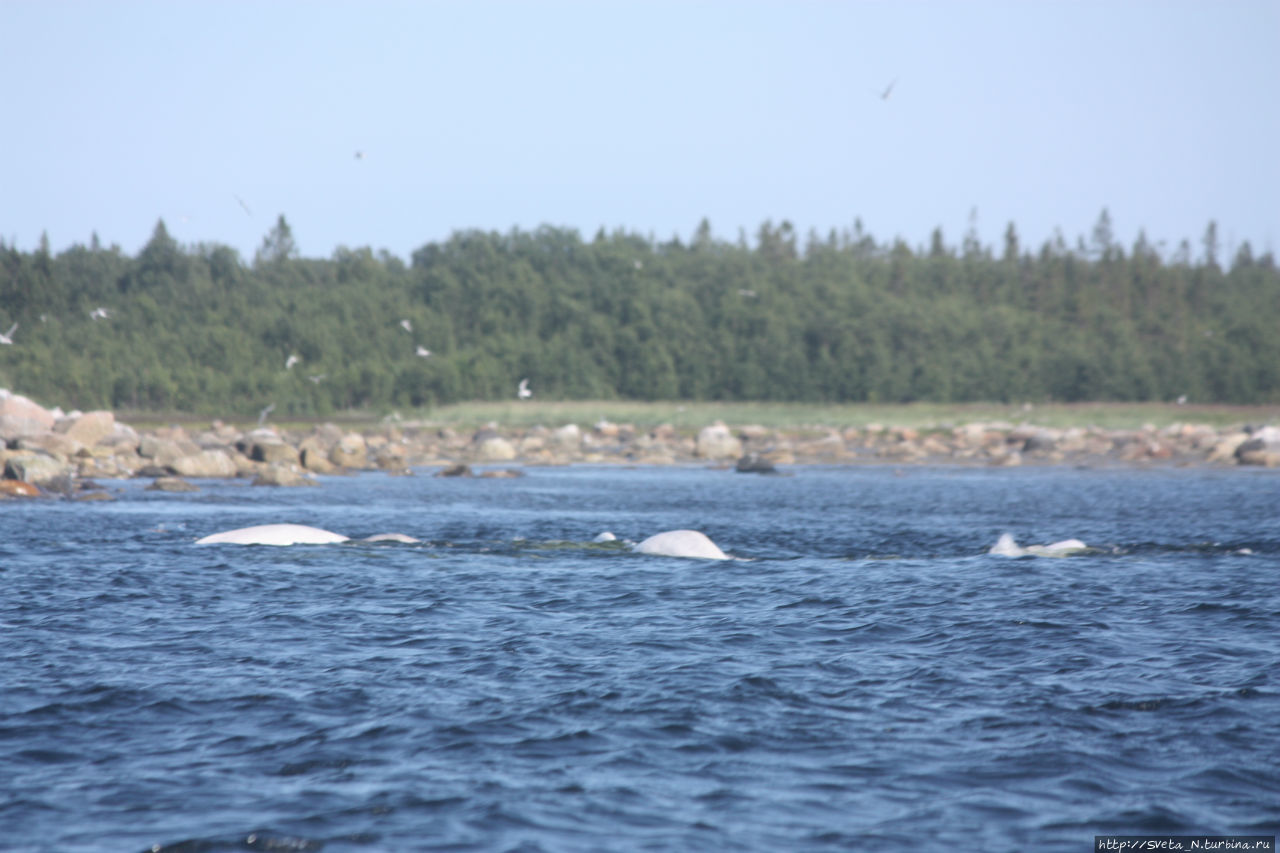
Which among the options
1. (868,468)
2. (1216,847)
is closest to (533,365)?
(868,468)

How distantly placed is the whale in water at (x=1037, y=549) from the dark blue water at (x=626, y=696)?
0.49 meters

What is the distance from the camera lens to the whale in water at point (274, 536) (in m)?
19.6

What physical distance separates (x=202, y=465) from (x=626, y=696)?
101 feet

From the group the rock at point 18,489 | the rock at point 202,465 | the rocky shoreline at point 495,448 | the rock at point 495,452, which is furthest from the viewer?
the rock at point 495,452

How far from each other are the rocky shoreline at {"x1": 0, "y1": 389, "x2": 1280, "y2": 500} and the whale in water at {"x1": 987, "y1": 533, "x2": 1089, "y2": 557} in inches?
816

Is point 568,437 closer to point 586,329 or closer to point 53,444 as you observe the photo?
point 53,444

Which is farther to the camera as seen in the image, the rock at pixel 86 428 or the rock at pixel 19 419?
the rock at pixel 86 428

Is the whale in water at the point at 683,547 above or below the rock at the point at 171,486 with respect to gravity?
below

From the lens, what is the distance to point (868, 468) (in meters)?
47.7

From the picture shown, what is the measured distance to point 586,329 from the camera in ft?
390

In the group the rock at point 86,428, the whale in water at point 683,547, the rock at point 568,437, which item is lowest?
the whale in water at point 683,547

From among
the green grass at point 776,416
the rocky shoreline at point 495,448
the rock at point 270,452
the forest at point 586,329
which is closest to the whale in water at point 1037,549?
the rocky shoreline at point 495,448

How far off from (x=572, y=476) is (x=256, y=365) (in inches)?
2593

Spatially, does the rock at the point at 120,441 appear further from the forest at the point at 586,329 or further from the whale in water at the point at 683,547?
the forest at the point at 586,329
